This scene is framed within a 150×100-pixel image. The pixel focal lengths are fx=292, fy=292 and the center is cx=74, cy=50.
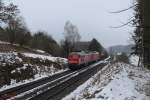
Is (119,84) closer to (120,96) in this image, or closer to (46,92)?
(120,96)

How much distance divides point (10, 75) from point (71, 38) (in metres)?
70.8

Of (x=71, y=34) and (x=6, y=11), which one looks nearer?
(x=6, y=11)

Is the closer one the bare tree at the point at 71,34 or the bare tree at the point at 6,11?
the bare tree at the point at 6,11

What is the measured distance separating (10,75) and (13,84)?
70.4 inches

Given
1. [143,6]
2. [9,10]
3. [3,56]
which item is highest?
[9,10]

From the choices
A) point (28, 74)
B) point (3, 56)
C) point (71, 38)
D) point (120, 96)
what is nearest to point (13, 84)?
point (28, 74)

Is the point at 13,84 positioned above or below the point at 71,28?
below

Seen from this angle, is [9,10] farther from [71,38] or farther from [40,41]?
[71,38]

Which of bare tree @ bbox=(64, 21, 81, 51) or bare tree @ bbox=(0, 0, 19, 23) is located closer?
bare tree @ bbox=(0, 0, 19, 23)

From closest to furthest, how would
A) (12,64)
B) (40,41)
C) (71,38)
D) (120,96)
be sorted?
(120,96)
(12,64)
(40,41)
(71,38)

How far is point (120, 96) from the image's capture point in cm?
1410

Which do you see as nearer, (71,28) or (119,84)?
(119,84)

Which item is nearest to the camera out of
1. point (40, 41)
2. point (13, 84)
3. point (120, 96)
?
point (120, 96)

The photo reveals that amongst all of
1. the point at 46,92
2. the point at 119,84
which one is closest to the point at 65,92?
the point at 46,92
